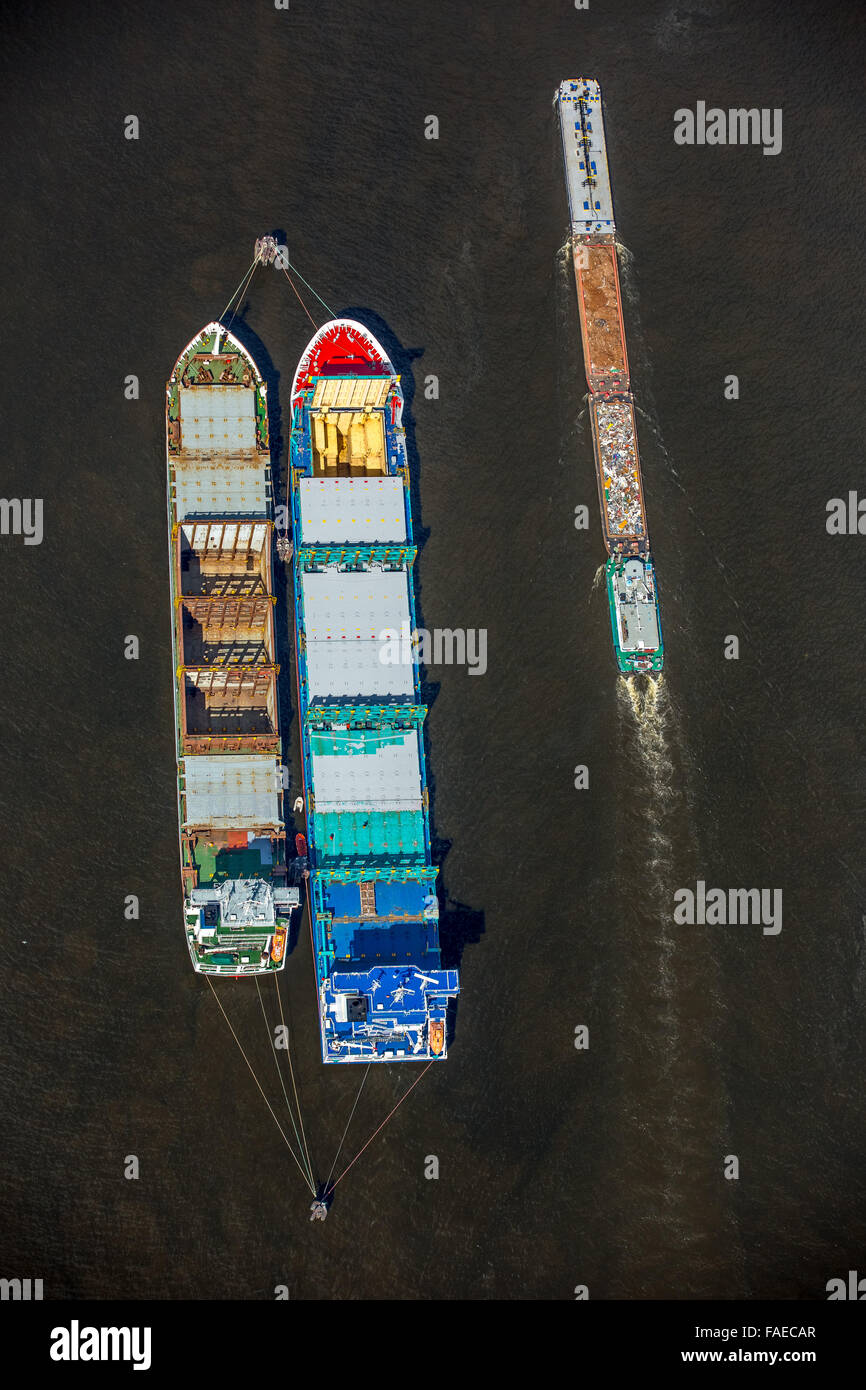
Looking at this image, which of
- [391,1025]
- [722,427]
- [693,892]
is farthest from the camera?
[722,427]

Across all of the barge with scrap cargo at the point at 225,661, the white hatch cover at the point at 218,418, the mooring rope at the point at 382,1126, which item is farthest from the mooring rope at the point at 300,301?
the mooring rope at the point at 382,1126

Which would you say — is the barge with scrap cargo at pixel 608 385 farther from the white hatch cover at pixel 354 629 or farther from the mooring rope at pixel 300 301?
the mooring rope at pixel 300 301

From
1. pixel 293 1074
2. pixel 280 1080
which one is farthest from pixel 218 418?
pixel 280 1080

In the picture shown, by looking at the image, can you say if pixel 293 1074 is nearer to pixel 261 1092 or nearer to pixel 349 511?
pixel 261 1092

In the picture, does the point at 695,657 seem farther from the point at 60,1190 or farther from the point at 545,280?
the point at 60,1190

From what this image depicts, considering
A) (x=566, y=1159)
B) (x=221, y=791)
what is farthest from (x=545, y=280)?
(x=566, y=1159)

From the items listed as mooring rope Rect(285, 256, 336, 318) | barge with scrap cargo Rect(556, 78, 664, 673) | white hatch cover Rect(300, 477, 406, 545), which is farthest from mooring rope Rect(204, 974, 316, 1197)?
mooring rope Rect(285, 256, 336, 318)
